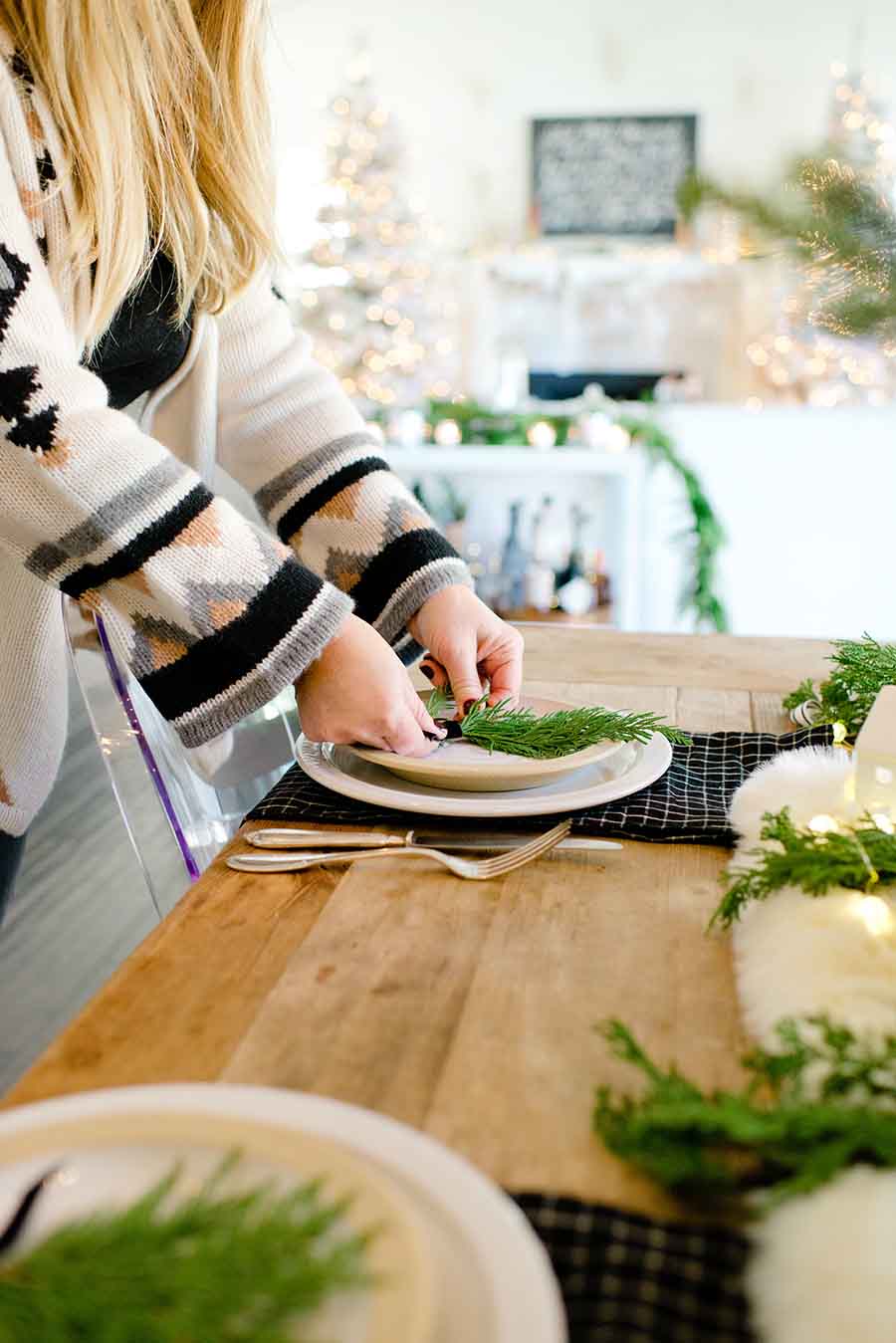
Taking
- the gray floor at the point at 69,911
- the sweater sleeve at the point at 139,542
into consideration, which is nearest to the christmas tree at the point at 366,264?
the gray floor at the point at 69,911

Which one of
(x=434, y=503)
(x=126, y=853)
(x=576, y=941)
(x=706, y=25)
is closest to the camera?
(x=576, y=941)

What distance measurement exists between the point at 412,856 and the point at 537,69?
758cm

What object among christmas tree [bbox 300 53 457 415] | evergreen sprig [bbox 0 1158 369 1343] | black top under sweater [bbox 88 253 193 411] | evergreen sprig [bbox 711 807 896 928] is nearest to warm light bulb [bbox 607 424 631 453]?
christmas tree [bbox 300 53 457 415]

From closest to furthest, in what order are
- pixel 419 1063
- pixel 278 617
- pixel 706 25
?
1. pixel 419 1063
2. pixel 278 617
3. pixel 706 25

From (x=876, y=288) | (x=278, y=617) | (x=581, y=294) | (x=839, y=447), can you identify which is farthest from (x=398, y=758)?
(x=581, y=294)

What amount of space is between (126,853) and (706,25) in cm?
667

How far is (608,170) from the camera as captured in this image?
7.17m

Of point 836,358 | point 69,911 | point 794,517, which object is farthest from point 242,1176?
point 836,358

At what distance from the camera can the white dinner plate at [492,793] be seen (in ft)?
2.43

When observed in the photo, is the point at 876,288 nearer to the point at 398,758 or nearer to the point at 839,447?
the point at 398,758

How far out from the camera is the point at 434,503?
3.98 meters

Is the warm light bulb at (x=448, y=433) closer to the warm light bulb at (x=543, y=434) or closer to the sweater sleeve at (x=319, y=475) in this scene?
the warm light bulb at (x=543, y=434)

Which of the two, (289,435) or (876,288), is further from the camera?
(289,435)

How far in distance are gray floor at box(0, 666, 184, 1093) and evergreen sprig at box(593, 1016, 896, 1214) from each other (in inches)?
52.5
